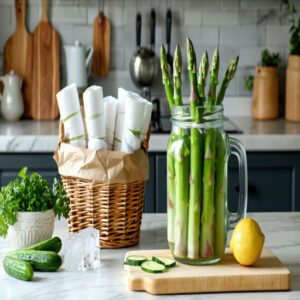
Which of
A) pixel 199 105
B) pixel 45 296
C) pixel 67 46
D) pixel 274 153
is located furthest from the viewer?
pixel 67 46

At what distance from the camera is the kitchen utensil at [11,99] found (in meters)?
3.97

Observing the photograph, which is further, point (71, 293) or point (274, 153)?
point (274, 153)

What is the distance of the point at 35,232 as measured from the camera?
1953 millimetres

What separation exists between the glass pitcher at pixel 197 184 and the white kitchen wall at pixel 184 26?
2400 millimetres

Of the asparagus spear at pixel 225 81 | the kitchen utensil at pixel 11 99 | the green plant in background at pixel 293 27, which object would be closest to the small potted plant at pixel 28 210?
the asparagus spear at pixel 225 81

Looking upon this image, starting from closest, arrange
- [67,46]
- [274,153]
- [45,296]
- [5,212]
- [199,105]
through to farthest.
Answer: [45,296] → [199,105] → [5,212] → [274,153] → [67,46]

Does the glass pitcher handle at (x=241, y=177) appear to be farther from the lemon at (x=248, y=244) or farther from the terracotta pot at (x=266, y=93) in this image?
the terracotta pot at (x=266, y=93)

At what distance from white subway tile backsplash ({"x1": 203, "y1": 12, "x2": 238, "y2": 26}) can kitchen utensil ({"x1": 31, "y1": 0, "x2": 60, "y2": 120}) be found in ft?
2.53

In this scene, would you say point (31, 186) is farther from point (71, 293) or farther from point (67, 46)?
point (67, 46)

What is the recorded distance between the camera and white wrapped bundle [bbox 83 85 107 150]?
1.99 m

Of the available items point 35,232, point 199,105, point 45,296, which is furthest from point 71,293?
point 199,105

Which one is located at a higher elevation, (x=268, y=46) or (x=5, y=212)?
(x=268, y=46)

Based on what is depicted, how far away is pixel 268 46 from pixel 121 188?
2395 mm

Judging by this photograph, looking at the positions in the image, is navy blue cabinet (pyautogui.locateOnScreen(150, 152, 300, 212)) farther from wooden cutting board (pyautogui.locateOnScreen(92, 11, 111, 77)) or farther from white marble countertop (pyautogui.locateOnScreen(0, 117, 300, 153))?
wooden cutting board (pyautogui.locateOnScreen(92, 11, 111, 77))
